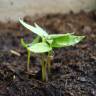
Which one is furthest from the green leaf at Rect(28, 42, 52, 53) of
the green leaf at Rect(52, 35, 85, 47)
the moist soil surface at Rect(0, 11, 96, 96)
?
the moist soil surface at Rect(0, 11, 96, 96)

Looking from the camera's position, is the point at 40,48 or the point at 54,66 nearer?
the point at 40,48

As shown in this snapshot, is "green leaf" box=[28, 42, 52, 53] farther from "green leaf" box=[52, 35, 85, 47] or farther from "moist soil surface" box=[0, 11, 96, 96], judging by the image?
"moist soil surface" box=[0, 11, 96, 96]

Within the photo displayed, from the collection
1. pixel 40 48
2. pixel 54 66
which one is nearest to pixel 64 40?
pixel 40 48

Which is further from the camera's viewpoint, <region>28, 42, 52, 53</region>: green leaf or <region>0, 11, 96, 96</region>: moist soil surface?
<region>0, 11, 96, 96</region>: moist soil surface

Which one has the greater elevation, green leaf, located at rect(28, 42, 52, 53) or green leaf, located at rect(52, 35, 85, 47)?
green leaf, located at rect(52, 35, 85, 47)

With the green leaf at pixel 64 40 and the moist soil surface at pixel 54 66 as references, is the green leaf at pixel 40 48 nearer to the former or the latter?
the green leaf at pixel 64 40

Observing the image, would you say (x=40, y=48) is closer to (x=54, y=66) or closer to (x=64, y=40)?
(x=64, y=40)
